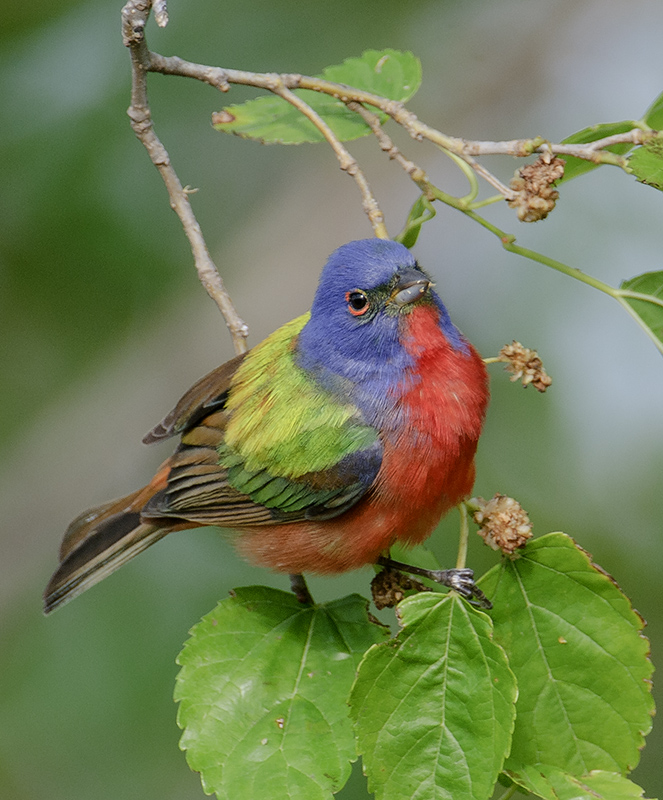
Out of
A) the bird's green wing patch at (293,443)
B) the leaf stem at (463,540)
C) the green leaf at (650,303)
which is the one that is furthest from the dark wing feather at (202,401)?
the green leaf at (650,303)

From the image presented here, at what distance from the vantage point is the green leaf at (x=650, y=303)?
106 inches

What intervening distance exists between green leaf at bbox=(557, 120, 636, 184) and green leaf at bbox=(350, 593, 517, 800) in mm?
1292

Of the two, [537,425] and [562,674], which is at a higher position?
[537,425]

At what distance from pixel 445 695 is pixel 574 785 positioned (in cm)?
38

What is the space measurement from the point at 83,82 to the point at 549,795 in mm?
4842

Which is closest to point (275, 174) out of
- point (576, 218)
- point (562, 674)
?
point (576, 218)

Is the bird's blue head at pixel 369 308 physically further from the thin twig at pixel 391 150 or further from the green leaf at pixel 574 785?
the green leaf at pixel 574 785

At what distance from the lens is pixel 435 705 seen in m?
2.40

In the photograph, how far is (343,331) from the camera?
3240 millimetres

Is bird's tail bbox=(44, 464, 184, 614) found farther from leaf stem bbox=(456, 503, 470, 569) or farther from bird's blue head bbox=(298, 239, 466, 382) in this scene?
leaf stem bbox=(456, 503, 470, 569)

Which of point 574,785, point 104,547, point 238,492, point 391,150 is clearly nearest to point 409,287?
point 391,150

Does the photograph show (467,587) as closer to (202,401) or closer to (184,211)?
(202,401)

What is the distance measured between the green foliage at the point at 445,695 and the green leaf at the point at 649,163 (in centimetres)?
96

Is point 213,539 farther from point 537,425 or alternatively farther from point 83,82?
point 83,82
